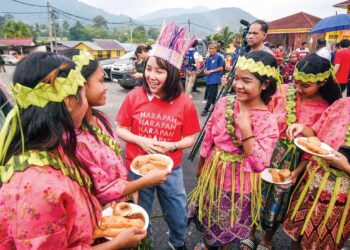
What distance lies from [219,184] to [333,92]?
132cm

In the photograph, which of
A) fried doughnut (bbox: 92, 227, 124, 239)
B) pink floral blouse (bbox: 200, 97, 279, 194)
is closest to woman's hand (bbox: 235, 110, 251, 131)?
pink floral blouse (bbox: 200, 97, 279, 194)

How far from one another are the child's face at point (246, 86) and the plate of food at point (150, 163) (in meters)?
0.69

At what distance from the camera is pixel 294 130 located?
230cm

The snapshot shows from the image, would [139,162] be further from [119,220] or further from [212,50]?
[212,50]

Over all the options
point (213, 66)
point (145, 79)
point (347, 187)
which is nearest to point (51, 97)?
point (145, 79)

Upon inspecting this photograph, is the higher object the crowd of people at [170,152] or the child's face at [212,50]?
the child's face at [212,50]

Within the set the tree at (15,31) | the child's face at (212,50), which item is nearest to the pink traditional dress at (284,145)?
the child's face at (212,50)

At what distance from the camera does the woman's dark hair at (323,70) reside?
228 cm

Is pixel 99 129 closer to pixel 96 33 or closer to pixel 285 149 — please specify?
pixel 285 149

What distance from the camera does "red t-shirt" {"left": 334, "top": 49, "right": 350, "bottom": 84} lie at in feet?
24.2

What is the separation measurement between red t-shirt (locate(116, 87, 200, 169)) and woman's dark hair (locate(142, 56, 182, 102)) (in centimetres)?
4

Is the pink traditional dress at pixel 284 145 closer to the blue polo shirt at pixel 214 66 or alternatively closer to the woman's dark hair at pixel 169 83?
the woman's dark hair at pixel 169 83

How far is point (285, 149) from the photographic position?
2.57 m

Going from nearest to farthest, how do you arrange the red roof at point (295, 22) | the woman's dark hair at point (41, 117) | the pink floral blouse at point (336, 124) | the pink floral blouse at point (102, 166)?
the woman's dark hair at point (41, 117), the pink floral blouse at point (102, 166), the pink floral blouse at point (336, 124), the red roof at point (295, 22)
